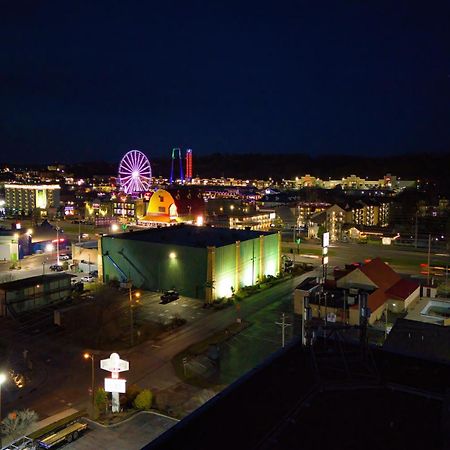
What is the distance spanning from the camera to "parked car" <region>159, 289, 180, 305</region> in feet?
63.3

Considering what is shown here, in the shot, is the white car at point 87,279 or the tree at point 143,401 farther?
the white car at point 87,279

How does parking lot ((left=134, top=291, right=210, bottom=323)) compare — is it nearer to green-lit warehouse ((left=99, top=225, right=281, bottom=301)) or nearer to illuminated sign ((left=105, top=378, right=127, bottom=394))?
green-lit warehouse ((left=99, top=225, right=281, bottom=301))

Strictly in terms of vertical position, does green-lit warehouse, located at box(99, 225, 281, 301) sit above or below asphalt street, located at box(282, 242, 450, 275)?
above

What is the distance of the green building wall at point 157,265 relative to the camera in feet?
65.7

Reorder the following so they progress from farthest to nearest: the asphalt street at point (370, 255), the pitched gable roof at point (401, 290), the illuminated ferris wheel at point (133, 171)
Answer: the illuminated ferris wheel at point (133, 171) → the asphalt street at point (370, 255) → the pitched gable roof at point (401, 290)

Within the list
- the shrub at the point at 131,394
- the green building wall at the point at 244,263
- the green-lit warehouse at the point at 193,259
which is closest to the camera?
the shrub at the point at 131,394

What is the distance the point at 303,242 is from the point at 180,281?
1762 cm

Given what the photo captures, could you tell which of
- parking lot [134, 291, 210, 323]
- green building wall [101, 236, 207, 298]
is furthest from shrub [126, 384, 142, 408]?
green building wall [101, 236, 207, 298]

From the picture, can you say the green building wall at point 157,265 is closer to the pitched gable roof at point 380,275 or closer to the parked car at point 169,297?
the parked car at point 169,297

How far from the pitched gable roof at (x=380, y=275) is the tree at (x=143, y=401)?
36.8 feet

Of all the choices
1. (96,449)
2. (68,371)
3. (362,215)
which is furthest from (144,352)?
(362,215)

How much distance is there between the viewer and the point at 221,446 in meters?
Result: 4.38

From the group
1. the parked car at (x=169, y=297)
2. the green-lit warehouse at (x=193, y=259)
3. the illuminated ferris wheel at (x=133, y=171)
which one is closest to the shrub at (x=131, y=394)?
the parked car at (x=169, y=297)

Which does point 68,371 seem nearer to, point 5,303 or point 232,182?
point 5,303
